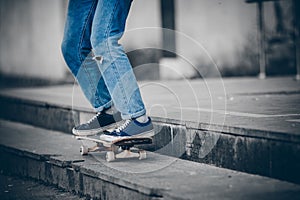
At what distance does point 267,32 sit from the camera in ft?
29.6

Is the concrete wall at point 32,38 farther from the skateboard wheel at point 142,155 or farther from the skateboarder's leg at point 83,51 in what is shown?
the skateboard wheel at point 142,155

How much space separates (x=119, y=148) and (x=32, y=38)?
6.77 meters

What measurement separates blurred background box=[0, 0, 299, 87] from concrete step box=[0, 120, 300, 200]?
4041 mm

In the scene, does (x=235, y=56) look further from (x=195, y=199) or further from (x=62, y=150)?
(x=195, y=199)

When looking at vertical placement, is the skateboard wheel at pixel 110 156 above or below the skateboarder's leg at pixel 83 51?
below

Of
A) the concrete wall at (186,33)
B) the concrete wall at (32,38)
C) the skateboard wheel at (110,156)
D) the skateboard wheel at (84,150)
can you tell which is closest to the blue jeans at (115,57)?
the skateboard wheel at (110,156)

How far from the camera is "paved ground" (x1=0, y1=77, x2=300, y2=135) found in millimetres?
4133

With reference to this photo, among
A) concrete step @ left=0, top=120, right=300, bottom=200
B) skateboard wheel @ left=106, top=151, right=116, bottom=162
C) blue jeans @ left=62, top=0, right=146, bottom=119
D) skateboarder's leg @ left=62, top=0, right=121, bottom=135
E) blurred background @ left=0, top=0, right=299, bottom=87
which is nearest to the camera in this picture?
concrete step @ left=0, top=120, right=300, bottom=200

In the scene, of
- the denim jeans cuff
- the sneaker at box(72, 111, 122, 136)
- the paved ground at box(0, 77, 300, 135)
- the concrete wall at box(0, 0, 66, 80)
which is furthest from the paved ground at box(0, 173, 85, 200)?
the concrete wall at box(0, 0, 66, 80)

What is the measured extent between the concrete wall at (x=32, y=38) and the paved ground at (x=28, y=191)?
17.3 ft

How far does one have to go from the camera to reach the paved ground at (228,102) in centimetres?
413

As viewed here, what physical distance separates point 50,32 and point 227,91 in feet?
14.6

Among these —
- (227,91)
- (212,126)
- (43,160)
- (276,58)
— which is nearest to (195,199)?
(212,126)

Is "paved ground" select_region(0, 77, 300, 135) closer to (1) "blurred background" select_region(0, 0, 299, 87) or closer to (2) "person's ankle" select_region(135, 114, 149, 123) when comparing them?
(2) "person's ankle" select_region(135, 114, 149, 123)
